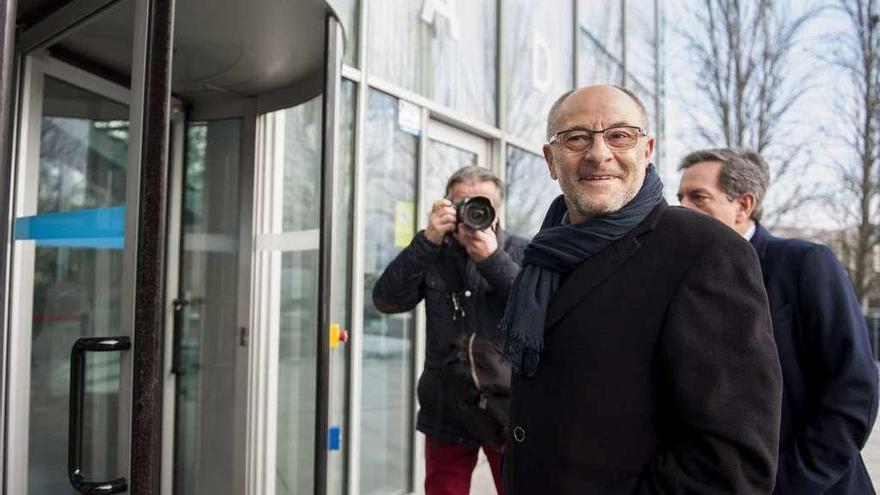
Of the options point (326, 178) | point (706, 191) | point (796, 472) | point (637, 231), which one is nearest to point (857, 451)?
point (796, 472)

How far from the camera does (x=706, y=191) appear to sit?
2219 millimetres

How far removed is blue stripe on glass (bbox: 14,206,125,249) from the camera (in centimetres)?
201

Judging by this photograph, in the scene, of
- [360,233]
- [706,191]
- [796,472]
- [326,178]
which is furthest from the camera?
[360,233]

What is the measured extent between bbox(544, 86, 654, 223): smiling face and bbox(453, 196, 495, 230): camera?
40.4 inches

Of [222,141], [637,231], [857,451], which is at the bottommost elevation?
[857,451]

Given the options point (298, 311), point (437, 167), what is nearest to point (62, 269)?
point (298, 311)

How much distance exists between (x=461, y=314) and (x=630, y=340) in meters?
1.32

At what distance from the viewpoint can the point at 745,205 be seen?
2.21 meters

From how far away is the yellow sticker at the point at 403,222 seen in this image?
4.48 metres

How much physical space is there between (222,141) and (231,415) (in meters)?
1.24

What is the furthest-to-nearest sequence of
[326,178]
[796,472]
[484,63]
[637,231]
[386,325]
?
1. [484,63]
2. [386,325]
3. [326,178]
4. [796,472]
5. [637,231]

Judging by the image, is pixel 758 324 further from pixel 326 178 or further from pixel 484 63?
pixel 484 63

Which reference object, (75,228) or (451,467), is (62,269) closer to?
(75,228)

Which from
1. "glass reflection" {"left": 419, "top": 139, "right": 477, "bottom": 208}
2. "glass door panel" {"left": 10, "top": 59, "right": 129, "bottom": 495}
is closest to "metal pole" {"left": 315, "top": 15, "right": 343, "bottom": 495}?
"glass door panel" {"left": 10, "top": 59, "right": 129, "bottom": 495}
